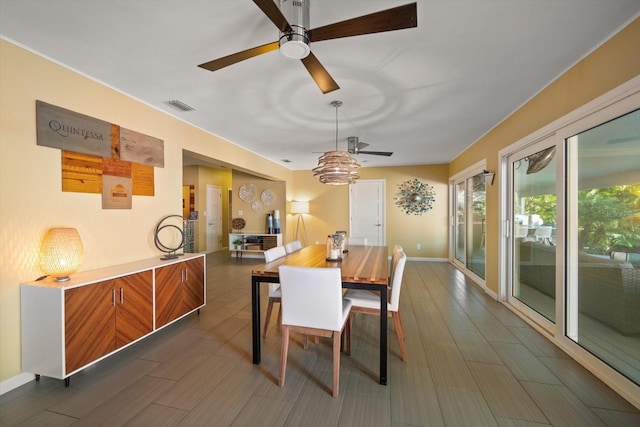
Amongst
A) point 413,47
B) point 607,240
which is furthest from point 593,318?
point 413,47

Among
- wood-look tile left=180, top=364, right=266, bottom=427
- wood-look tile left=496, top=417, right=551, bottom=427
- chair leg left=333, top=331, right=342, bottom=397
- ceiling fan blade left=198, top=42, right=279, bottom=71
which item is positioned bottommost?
wood-look tile left=180, top=364, right=266, bottom=427

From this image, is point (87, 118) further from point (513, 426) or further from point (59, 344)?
point (513, 426)

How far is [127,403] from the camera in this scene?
6.02 feet

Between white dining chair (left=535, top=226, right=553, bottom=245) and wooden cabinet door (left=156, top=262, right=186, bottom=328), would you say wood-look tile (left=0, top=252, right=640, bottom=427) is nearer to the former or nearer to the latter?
wooden cabinet door (left=156, top=262, right=186, bottom=328)

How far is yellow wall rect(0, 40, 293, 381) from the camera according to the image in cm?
193

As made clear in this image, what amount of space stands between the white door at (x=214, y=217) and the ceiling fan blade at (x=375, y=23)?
717 cm

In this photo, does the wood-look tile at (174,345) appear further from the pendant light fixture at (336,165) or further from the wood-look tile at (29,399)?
the pendant light fixture at (336,165)

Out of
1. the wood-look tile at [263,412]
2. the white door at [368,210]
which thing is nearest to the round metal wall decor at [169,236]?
the wood-look tile at [263,412]

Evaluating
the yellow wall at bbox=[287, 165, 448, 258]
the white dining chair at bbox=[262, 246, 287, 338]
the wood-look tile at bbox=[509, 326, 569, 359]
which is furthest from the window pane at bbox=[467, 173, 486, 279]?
the white dining chair at bbox=[262, 246, 287, 338]

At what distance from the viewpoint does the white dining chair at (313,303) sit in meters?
1.90

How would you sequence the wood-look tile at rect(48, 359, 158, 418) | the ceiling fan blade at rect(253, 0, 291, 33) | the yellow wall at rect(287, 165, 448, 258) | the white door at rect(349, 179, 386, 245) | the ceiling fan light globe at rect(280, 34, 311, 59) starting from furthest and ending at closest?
the white door at rect(349, 179, 386, 245), the yellow wall at rect(287, 165, 448, 258), the wood-look tile at rect(48, 359, 158, 418), the ceiling fan light globe at rect(280, 34, 311, 59), the ceiling fan blade at rect(253, 0, 291, 33)

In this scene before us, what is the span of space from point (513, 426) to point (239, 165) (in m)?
4.64

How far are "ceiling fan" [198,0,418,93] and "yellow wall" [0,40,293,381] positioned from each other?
1502 mm

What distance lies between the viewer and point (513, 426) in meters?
1.61
